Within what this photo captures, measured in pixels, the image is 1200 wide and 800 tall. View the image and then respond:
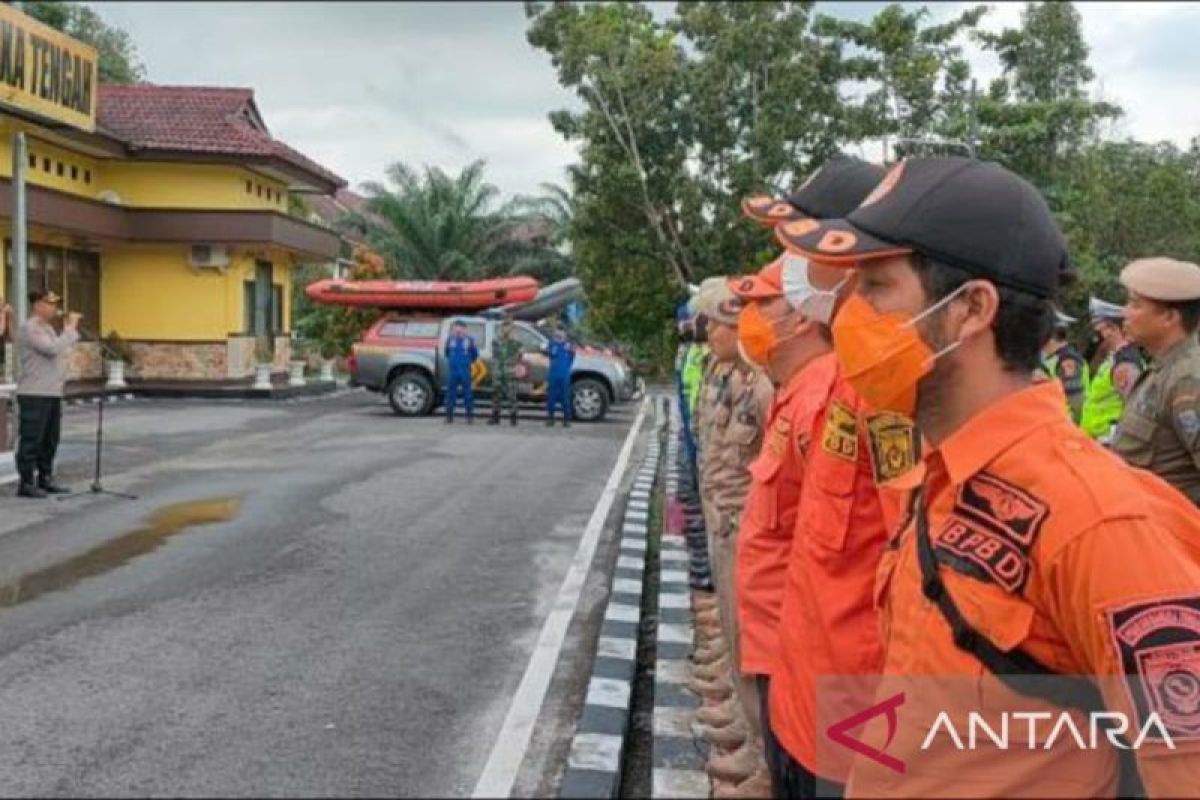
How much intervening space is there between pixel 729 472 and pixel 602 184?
79.0 feet

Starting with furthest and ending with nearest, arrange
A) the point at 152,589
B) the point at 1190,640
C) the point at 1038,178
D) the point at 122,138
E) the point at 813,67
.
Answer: the point at 813,67 < the point at 122,138 < the point at 1038,178 < the point at 152,589 < the point at 1190,640

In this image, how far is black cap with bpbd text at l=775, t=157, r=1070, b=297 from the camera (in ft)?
5.89

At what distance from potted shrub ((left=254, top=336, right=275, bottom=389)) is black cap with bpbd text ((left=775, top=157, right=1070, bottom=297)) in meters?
25.3

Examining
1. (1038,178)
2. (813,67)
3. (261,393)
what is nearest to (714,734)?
(1038,178)

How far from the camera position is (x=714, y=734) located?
4543 mm

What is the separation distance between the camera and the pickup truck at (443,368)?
69.1 ft

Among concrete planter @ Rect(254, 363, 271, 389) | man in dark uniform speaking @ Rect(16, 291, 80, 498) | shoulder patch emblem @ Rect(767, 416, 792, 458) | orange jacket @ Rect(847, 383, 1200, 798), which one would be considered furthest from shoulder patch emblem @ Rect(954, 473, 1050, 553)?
concrete planter @ Rect(254, 363, 271, 389)

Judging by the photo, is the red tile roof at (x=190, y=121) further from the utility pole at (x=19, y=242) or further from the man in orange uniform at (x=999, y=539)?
the man in orange uniform at (x=999, y=539)

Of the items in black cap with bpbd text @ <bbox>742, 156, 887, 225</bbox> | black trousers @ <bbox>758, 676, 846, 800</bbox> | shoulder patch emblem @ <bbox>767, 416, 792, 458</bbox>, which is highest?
black cap with bpbd text @ <bbox>742, 156, 887, 225</bbox>

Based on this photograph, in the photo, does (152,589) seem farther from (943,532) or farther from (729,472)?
(943,532)

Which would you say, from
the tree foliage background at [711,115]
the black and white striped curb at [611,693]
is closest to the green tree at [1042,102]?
the tree foliage background at [711,115]

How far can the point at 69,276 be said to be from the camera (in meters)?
24.4

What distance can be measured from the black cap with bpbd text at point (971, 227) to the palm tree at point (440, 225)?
33.5 m

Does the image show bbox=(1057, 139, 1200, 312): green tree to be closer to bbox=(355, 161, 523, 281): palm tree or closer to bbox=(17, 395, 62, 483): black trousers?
bbox=(17, 395, 62, 483): black trousers
